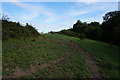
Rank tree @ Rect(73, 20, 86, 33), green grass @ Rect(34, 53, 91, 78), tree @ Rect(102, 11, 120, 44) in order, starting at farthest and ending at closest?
tree @ Rect(73, 20, 86, 33), green grass @ Rect(34, 53, 91, 78), tree @ Rect(102, 11, 120, 44)

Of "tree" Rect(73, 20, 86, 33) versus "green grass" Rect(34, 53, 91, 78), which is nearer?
"green grass" Rect(34, 53, 91, 78)

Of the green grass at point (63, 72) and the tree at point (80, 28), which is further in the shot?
the tree at point (80, 28)

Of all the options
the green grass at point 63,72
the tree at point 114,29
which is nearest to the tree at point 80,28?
the tree at point 114,29

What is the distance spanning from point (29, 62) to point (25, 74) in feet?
3.17

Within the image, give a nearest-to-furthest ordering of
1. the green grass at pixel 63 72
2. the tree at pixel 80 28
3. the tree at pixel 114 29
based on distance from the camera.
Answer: the tree at pixel 114 29 < the green grass at pixel 63 72 < the tree at pixel 80 28

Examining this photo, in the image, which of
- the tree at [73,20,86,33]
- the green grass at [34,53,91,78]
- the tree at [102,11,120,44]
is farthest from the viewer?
the tree at [73,20,86,33]

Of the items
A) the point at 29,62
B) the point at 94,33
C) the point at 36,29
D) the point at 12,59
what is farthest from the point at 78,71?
the point at 94,33

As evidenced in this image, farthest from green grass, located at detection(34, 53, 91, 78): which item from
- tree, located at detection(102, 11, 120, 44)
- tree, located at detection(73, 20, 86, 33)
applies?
tree, located at detection(73, 20, 86, 33)

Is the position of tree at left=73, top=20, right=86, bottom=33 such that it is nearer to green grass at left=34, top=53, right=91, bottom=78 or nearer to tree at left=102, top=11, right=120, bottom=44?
tree at left=102, top=11, right=120, bottom=44

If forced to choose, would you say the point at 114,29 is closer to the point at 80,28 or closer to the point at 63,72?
the point at 63,72

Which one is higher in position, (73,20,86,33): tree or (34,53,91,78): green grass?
(73,20,86,33): tree

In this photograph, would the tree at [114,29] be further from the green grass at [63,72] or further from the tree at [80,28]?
the tree at [80,28]

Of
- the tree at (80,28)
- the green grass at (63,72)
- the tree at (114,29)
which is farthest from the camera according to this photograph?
the tree at (80,28)

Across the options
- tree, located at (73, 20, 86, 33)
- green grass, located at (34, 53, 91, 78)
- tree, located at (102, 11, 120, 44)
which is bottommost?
green grass, located at (34, 53, 91, 78)
